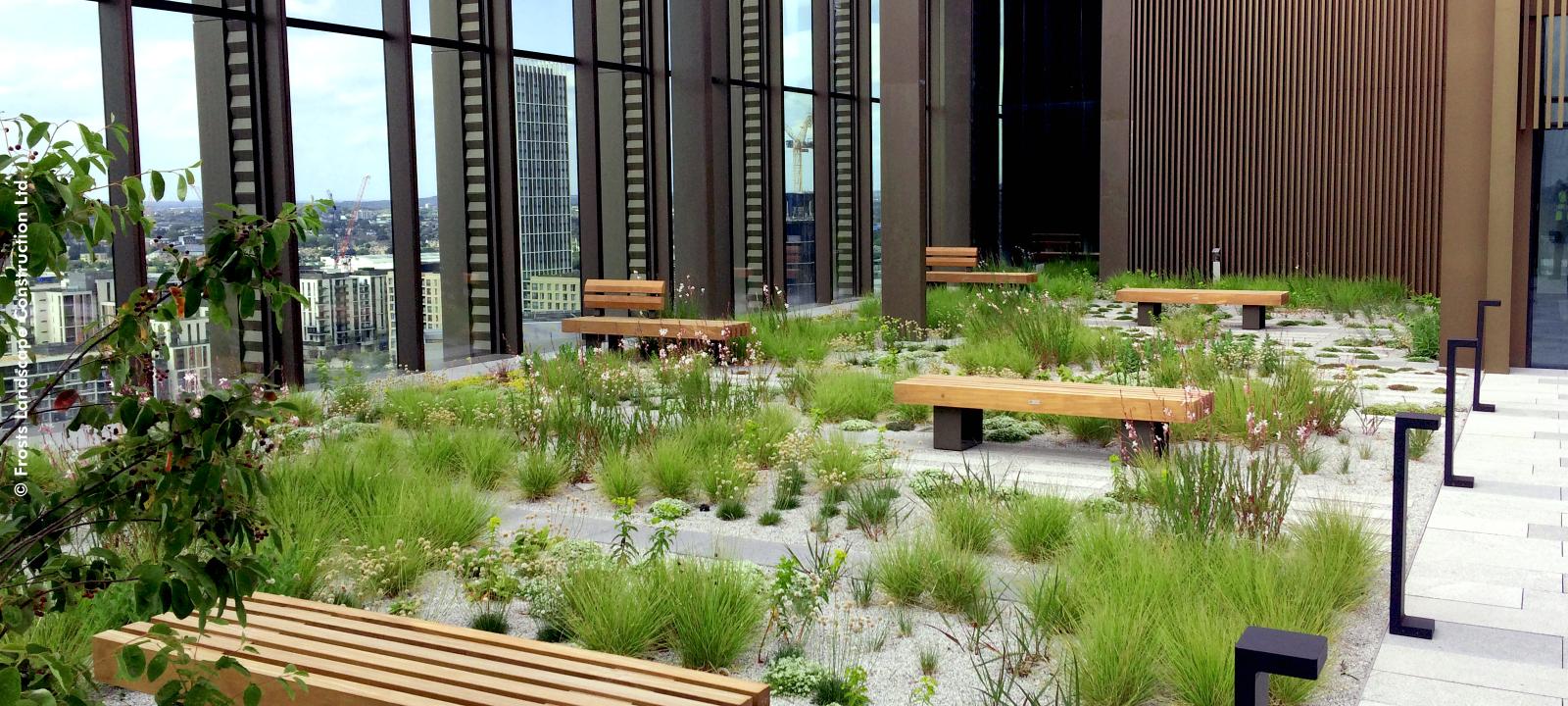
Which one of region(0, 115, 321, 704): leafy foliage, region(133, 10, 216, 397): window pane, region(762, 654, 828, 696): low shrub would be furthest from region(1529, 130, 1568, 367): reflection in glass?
region(0, 115, 321, 704): leafy foliage

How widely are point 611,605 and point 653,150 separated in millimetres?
10184

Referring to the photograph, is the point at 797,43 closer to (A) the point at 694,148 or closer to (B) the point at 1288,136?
(A) the point at 694,148

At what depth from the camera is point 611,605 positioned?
409 centimetres

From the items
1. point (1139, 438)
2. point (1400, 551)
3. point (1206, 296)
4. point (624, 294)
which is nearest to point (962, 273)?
point (1206, 296)

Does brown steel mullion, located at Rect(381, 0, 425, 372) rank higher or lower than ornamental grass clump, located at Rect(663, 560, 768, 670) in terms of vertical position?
higher

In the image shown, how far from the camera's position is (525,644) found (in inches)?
128

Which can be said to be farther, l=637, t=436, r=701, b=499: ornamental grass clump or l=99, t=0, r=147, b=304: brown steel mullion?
l=99, t=0, r=147, b=304: brown steel mullion

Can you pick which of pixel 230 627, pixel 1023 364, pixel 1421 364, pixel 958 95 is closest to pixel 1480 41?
pixel 1421 364

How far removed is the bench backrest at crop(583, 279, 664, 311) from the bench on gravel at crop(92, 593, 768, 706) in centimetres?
820

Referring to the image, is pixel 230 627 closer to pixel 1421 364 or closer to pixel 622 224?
pixel 1421 364

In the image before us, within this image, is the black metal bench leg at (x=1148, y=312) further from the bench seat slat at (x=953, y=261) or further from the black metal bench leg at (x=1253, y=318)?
the bench seat slat at (x=953, y=261)

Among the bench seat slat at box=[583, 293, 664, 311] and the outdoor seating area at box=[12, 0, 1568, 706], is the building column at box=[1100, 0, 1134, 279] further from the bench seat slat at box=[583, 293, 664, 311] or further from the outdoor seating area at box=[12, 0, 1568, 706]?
the bench seat slat at box=[583, 293, 664, 311]

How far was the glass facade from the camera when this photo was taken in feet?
29.3

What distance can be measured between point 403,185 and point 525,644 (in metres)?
7.98
